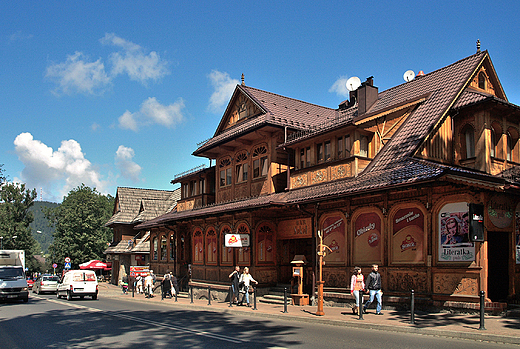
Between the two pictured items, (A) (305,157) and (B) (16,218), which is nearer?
(A) (305,157)

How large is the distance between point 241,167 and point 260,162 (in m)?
2.15

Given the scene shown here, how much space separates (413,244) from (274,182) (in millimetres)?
9863

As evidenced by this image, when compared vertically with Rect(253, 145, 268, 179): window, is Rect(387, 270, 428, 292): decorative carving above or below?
below

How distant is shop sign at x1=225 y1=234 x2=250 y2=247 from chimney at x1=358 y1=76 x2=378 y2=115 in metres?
8.37

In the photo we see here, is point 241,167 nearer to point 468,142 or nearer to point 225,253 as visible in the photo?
point 225,253

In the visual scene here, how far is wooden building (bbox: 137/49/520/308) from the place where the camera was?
603 inches

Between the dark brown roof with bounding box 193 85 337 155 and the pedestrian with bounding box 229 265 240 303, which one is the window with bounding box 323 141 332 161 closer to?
the dark brown roof with bounding box 193 85 337 155

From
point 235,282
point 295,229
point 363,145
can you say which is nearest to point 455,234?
point 363,145

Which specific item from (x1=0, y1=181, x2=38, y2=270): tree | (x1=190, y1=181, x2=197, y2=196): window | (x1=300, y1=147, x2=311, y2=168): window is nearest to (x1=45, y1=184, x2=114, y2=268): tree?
(x1=0, y1=181, x2=38, y2=270): tree

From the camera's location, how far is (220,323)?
15008 millimetres

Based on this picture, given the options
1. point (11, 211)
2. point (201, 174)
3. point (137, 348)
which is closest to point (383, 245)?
point (137, 348)

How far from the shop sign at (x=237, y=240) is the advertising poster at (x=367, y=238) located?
6.62 m

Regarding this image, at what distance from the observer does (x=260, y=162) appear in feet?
86.1

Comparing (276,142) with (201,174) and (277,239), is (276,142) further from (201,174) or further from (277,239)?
(201,174)
